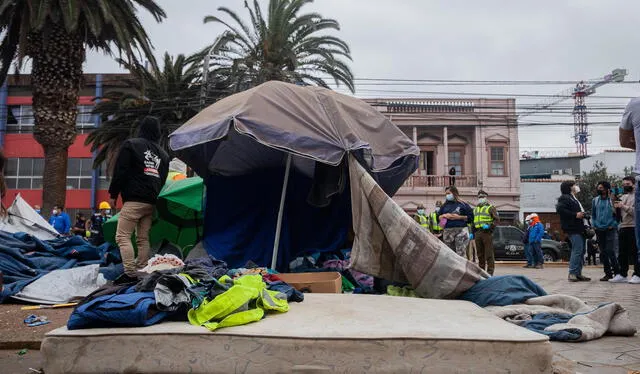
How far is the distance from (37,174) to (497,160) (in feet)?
100

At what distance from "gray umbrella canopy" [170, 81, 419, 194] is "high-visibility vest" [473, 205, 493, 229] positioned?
157 inches

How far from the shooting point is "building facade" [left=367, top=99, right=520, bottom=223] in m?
29.9

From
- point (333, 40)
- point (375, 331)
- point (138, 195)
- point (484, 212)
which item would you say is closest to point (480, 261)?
point (484, 212)

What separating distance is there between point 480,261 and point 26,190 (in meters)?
32.6

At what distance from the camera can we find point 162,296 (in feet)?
9.54

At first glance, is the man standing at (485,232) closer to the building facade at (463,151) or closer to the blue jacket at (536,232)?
the blue jacket at (536,232)

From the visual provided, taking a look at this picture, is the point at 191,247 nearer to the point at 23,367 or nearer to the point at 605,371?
the point at 23,367

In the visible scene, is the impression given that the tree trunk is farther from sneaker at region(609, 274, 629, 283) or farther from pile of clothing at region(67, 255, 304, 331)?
sneaker at region(609, 274, 629, 283)

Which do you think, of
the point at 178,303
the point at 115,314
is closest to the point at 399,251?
the point at 178,303

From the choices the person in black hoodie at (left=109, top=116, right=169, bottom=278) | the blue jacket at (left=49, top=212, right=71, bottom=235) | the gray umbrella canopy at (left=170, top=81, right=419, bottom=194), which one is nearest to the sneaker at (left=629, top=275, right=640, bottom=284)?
the gray umbrella canopy at (left=170, top=81, right=419, bottom=194)

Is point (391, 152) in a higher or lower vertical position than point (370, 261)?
higher

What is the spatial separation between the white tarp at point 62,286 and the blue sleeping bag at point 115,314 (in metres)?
2.68

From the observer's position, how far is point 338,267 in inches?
230

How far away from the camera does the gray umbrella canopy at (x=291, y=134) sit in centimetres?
495
